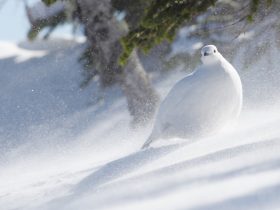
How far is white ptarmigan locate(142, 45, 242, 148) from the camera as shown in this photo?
518 cm

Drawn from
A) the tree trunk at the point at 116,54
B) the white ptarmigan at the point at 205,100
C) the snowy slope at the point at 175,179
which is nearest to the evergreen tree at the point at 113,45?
the tree trunk at the point at 116,54

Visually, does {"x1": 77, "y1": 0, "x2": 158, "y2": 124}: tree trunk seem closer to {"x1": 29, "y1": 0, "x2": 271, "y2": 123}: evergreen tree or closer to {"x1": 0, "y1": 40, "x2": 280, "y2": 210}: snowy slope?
{"x1": 29, "y1": 0, "x2": 271, "y2": 123}: evergreen tree

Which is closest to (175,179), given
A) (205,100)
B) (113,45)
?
(205,100)

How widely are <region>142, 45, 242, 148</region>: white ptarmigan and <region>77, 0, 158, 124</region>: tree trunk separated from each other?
4.22 m

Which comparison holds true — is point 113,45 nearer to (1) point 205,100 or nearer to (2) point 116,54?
(2) point 116,54

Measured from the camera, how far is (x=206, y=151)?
4223mm

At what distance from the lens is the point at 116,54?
9.80 m

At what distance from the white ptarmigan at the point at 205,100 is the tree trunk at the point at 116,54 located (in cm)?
422

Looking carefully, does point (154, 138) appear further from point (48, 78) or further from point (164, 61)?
point (48, 78)

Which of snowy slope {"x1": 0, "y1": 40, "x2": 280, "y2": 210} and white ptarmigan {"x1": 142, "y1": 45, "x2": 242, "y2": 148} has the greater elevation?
white ptarmigan {"x1": 142, "y1": 45, "x2": 242, "y2": 148}

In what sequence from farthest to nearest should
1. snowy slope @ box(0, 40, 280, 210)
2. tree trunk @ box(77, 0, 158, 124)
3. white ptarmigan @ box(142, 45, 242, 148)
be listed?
1. tree trunk @ box(77, 0, 158, 124)
2. white ptarmigan @ box(142, 45, 242, 148)
3. snowy slope @ box(0, 40, 280, 210)

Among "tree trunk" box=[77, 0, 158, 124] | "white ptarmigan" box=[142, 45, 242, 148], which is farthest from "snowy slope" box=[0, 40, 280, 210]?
"tree trunk" box=[77, 0, 158, 124]

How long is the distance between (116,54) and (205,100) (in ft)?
15.5

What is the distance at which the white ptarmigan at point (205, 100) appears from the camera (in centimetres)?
518
